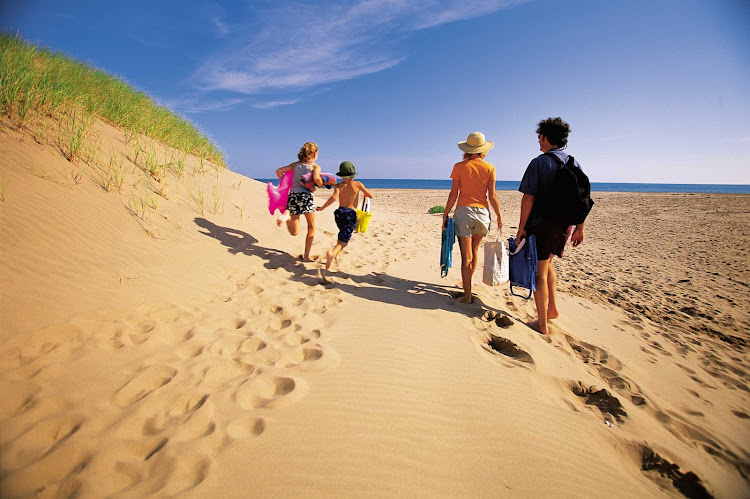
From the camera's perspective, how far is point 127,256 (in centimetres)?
360

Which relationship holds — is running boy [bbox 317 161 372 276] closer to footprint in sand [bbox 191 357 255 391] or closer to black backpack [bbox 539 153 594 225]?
footprint in sand [bbox 191 357 255 391]

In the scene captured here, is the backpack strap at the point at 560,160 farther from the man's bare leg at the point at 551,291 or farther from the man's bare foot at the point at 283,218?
the man's bare foot at the point at 283,218

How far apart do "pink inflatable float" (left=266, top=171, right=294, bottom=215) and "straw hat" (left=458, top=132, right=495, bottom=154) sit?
2.76 metres

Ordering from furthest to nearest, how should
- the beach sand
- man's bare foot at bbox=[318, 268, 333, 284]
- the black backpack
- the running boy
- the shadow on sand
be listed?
the running boy, man's bare foot at bbox=[318, 268, 333, 284], the shadow on sand, the black backpack, the beach sand

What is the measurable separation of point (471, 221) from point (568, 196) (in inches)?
42.2

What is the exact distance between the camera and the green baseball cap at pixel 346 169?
180 inches

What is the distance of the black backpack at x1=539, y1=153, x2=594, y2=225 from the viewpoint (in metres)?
3.03

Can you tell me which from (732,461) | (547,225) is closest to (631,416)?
(732,461)

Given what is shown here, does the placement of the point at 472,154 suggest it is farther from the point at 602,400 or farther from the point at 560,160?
the point at 602,400

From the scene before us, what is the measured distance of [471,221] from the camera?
382 centimetres

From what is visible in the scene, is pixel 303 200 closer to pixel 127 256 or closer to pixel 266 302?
pixel 266 302

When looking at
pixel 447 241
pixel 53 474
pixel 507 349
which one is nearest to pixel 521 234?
pixel 447 241

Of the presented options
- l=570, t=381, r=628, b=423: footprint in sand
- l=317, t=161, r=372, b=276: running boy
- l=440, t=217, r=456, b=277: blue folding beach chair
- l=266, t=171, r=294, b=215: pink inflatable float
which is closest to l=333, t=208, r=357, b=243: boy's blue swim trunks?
l=317, t=161, r=372, b=276: running boy

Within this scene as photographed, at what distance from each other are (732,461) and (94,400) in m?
4.07
